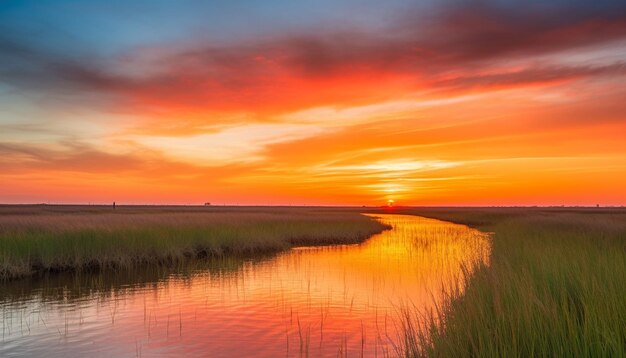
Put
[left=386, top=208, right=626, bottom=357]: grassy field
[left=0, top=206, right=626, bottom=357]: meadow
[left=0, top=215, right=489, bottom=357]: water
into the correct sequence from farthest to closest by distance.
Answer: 1. [left=0, top=215, right=489, bottom=357]: water
2. [left=0, top=206, right=626, bottom=357]: meadow
3. [left=386, top=208, right=626, bottom=357]: grassy field

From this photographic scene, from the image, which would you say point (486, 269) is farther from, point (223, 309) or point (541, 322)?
point (223, 309)

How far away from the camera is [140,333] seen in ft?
38.2

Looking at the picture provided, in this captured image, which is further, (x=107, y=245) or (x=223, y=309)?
(x=107, y=245)

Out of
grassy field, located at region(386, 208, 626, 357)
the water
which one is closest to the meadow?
grassy field, located at region(386, 208, 626, 357)

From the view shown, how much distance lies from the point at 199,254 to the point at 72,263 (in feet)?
23.3

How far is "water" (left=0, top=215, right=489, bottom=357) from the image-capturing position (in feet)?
34.8

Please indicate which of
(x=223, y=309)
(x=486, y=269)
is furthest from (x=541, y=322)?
(x=223, y=309)

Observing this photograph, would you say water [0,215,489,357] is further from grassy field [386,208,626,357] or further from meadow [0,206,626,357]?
grassy field [386,208,626,357]

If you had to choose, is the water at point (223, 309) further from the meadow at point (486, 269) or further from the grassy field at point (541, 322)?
the grassy field at point (541, 322)

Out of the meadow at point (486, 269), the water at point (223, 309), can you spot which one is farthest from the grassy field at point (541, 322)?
the water at point (223, 309)

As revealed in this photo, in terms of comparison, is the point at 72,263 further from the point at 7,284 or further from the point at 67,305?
the point at 67,305

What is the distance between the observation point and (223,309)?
14.1 meters

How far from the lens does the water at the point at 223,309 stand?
34.8ft

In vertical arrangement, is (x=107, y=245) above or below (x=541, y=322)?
above
